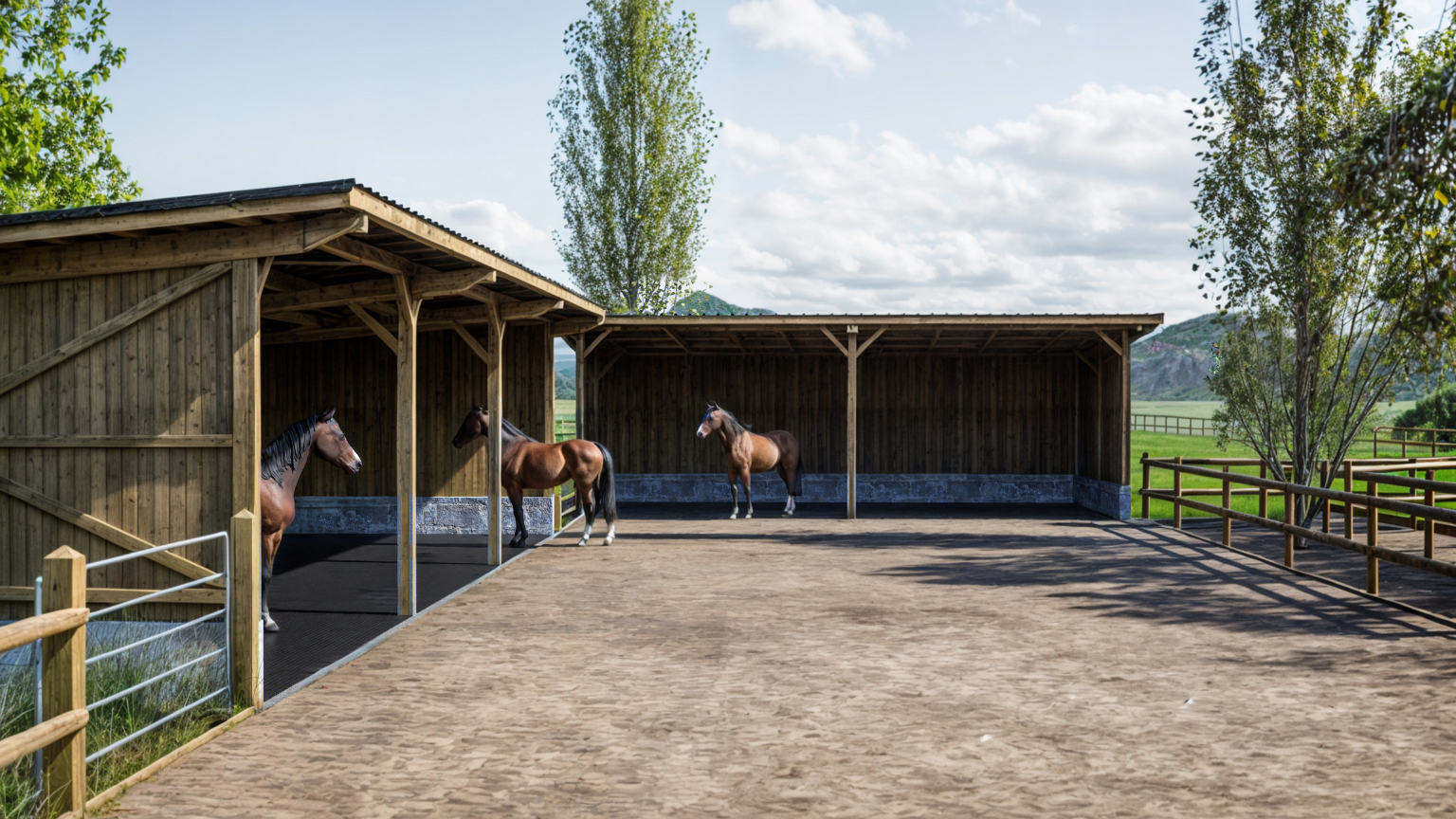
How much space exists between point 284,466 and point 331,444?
65 centimetres

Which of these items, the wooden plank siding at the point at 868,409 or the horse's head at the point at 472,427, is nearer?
the horse's head at the point at 472,427

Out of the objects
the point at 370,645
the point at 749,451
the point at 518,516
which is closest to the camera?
the point at 370,645

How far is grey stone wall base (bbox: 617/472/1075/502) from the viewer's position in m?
17.5

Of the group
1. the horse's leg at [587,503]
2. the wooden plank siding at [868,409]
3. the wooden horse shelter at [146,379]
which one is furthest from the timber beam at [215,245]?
the wooden plank siding at [868,409]

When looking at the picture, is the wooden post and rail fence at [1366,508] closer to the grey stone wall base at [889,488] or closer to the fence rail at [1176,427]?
the grey stone wall base at [889,488]

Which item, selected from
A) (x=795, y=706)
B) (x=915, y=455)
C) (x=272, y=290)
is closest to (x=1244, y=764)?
(x=795, y=706)

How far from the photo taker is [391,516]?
13.9m

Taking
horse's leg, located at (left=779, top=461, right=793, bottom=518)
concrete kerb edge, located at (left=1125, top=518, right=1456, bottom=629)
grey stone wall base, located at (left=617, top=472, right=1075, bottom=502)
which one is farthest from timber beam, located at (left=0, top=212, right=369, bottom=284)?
grey stone wall base, located at (left=617, top=472, right=1075, bottom=502)

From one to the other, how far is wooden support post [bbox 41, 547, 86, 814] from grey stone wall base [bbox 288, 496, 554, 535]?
957cm

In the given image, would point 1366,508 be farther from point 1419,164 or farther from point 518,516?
point 518,516

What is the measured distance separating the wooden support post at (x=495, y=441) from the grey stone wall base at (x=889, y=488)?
7.00 meters

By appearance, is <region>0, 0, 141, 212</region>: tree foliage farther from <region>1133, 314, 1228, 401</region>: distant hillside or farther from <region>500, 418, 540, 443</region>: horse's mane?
<region>1133, 314, 1228, 401</region>: distant hillside

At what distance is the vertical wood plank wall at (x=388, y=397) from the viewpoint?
13.3m

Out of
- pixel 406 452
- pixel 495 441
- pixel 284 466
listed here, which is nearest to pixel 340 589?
pixel 284 466
